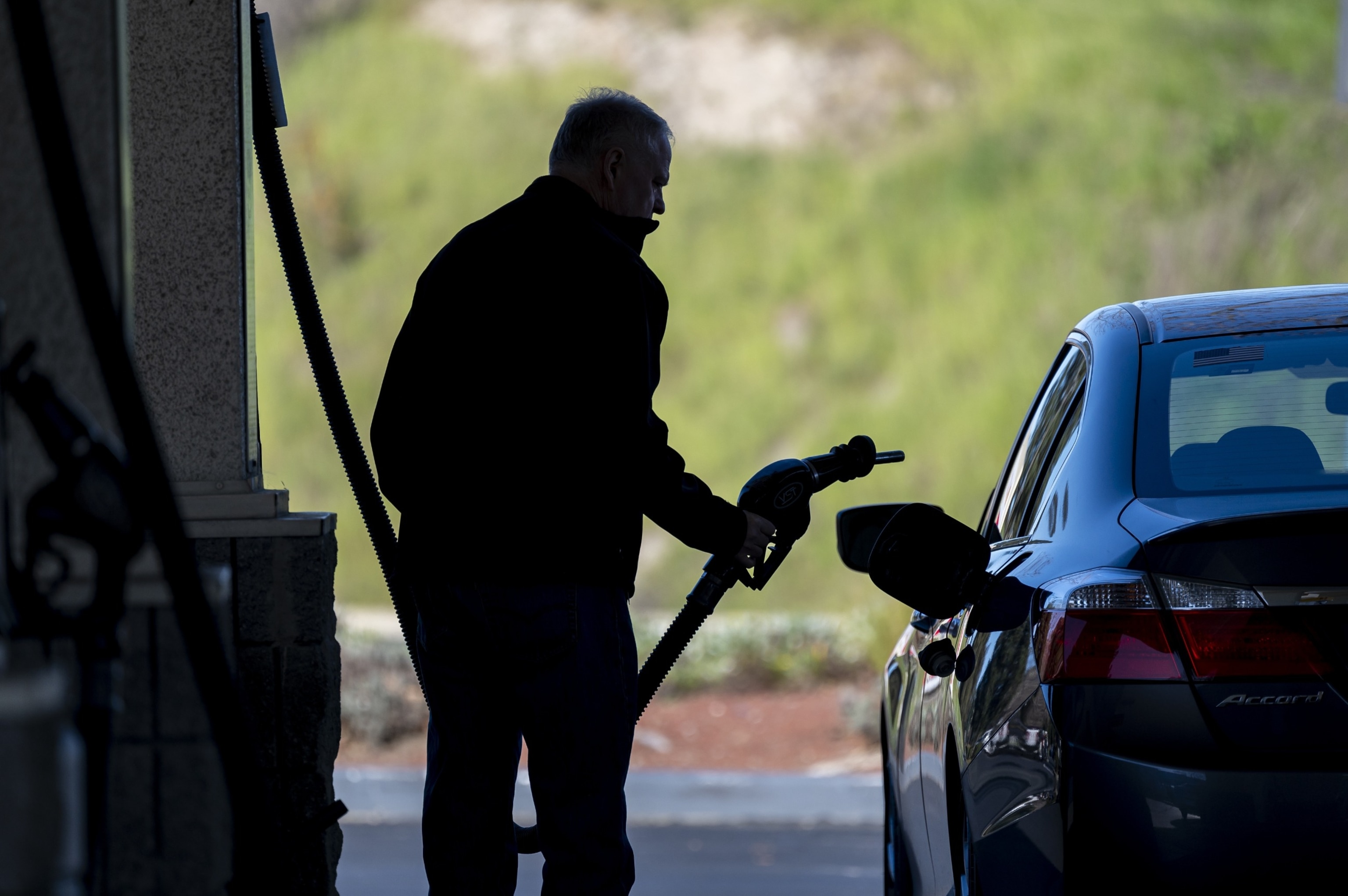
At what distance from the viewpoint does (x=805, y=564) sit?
1938cm

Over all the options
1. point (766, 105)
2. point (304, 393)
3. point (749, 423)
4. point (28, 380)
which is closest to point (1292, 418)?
point (28, 380)

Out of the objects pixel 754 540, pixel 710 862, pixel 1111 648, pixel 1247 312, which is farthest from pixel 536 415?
pixel 710 862

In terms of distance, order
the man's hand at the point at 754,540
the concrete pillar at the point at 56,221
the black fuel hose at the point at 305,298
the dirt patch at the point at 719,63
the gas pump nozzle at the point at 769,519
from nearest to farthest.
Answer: the concrete pillar at the point at 56,221
the man's hand at the point at 754,540
the gas pump nozzle at the point at 769,519
the black fuel hose at the point at 305,298
the dirt patch at the point at 719,63

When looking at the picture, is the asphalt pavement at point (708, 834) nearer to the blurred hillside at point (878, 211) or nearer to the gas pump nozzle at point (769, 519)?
the gas pump nozzle at point (769, 519)

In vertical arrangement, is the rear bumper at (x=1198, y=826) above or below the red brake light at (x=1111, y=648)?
below

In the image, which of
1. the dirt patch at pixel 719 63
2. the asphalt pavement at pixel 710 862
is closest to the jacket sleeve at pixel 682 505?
the asphalt pavement at pixel 710 862

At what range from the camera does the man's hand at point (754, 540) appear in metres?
3.57

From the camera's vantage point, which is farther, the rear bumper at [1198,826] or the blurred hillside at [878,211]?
the blurred hillside at [878,211]

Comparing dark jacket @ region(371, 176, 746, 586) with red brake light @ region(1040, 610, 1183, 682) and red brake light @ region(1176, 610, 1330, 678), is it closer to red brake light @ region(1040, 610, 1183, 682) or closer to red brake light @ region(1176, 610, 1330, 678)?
red brake light @ region(1040, 610, 1183, 682)

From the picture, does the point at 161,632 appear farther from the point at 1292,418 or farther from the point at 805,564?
the point at 805,564

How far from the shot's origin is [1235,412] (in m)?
3.41

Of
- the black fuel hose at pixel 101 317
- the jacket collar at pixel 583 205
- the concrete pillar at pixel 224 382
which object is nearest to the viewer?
the black fuel hose at pixel 101 317

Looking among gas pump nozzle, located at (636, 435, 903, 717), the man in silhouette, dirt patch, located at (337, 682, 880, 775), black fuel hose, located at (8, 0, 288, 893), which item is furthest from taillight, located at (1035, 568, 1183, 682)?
dirt patch, located at (337, 682, 880, 775)

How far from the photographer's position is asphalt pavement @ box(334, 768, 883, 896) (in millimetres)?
6820
